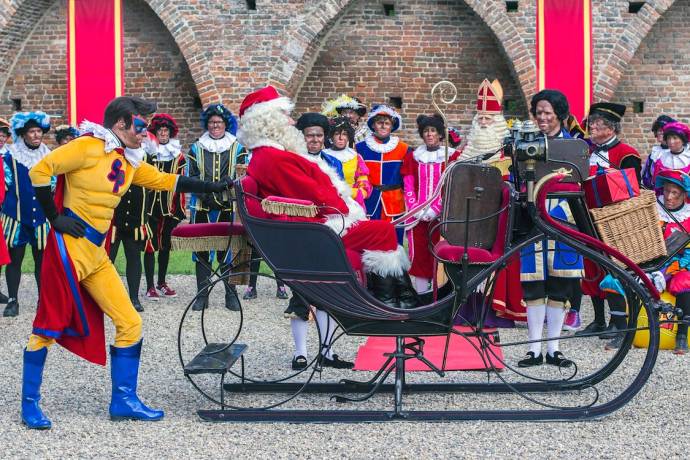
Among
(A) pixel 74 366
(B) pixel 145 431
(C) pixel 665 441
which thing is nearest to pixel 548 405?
(C) pixel 665 441

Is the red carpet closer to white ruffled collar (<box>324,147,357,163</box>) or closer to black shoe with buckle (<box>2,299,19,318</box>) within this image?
white ruffled collar (<box>324,147,357,163</box>)

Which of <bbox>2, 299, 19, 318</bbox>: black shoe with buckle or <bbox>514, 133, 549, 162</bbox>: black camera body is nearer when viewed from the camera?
<bbox>514, 133, 549, 162</bbox>: black camera body

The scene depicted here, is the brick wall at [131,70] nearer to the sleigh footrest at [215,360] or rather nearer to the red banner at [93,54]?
the red banner at [93,54]

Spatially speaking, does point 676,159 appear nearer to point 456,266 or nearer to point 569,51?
point 456,266

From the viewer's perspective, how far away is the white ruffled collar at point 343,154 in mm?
7293

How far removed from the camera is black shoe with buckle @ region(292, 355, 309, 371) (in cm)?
613

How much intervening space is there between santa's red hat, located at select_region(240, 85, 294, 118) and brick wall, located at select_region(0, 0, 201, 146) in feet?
31.8

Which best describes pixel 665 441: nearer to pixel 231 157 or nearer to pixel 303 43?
pixel 231 157

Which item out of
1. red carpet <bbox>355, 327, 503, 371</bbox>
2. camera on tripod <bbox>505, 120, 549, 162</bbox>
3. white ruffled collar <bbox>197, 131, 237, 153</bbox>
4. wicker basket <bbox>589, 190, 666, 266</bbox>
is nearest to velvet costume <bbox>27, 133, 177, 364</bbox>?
red carpet <bbox>355, 327, 503, 371</bbox>

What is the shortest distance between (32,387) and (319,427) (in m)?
1.44

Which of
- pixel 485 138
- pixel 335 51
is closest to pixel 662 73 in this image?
pixel 335 51

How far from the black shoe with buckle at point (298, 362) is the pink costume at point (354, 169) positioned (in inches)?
58.7

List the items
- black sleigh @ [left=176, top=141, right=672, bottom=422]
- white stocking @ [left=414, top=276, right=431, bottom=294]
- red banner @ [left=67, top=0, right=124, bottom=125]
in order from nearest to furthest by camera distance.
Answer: black sleigh @ [left=176, top=141, right=672, bottom=422] → white stocking @ [left=414, top=276, right=431, bottom=294] → red banner @ [left=67, top=0, right=124, bottom=125]

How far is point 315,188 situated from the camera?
513 cm
